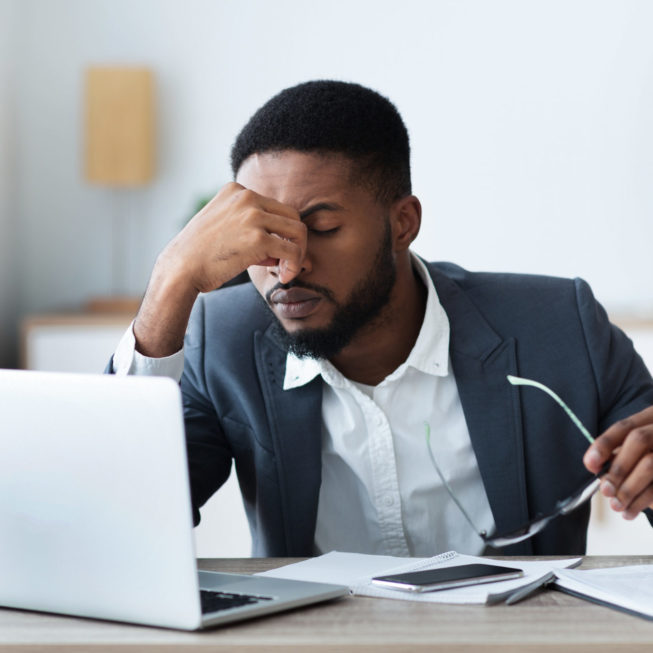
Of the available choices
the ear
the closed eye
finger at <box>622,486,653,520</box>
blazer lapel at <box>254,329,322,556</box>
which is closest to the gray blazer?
blazer lapel at <box>254,329,322,556</box>

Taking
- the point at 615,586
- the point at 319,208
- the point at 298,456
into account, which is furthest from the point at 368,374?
the point at 615,586

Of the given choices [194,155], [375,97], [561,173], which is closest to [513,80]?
[561,173]

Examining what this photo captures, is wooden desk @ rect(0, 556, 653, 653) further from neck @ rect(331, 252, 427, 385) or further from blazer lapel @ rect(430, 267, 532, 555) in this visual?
neck @ rect(331, 252, 427, 385)

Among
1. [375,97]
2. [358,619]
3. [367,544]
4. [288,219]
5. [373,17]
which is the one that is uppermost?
[373,17]

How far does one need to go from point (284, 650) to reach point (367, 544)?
711 millimetres

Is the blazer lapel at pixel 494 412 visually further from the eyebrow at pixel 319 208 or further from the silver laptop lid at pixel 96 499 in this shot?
the silver laptop lid at pixel 96 499

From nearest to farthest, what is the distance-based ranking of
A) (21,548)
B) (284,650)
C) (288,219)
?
(284,650) < (21,548) < (288,219)

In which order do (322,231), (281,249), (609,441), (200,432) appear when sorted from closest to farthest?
(609,441) < (281,249) < (322,231) < (200,432)

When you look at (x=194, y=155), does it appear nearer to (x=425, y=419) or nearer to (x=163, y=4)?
(x=163, y=4)

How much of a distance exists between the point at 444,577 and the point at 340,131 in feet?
2.42

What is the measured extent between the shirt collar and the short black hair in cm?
22

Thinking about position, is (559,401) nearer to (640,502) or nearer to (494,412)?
(640,502)

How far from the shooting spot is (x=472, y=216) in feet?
11.5

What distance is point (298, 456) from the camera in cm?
156
